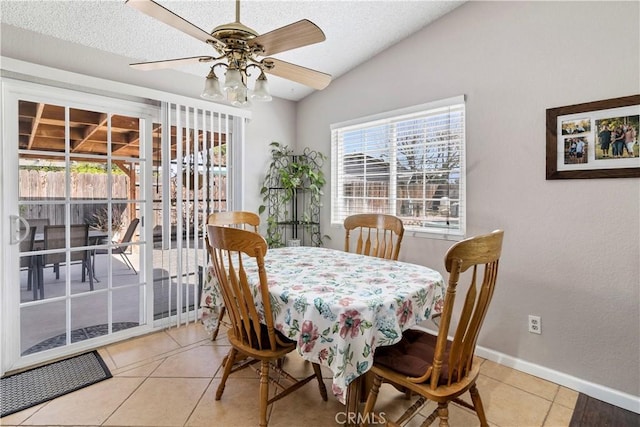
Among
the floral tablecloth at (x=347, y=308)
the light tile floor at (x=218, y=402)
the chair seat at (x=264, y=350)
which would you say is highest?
the floral tablecloth at (x=347, y=308)

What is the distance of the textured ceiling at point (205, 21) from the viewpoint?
2.15m

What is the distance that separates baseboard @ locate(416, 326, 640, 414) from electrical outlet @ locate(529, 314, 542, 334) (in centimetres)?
23

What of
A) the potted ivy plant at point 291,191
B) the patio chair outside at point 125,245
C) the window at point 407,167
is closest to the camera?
the window at point 407,167

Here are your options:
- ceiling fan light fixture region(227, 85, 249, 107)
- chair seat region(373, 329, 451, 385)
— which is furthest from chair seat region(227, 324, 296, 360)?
ceiling fan light fixture region(227, 85, 249, 107)

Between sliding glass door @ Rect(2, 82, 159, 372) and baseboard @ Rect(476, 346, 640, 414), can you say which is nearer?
Answer: baseboard @ Rect(476, 346, 640, 414)

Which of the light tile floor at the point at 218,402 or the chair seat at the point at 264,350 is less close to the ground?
the chair seat at the point at 264,350

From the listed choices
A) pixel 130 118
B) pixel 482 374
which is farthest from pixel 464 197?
pixel 130 118

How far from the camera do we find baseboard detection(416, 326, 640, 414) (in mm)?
1927

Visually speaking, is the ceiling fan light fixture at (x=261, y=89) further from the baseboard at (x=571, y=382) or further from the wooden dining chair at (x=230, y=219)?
the baseboard at (x=571, y=382)

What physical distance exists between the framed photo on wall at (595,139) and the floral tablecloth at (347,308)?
1164 millimetres

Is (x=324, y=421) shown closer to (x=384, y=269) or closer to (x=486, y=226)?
(x=384, y=269)

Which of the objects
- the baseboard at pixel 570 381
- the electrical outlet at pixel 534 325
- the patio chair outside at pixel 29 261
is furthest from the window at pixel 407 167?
the patio chair outside at pixel 29 261

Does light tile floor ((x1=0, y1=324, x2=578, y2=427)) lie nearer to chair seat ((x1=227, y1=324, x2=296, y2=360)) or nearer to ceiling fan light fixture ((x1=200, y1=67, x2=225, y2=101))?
chair seat ((x1=227, y1=324, x2=296, y2=360))

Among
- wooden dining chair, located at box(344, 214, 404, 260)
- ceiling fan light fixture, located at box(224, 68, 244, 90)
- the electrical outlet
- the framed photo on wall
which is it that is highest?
ceiling fan light fixture, located at box(224, 68, 244, 90)
